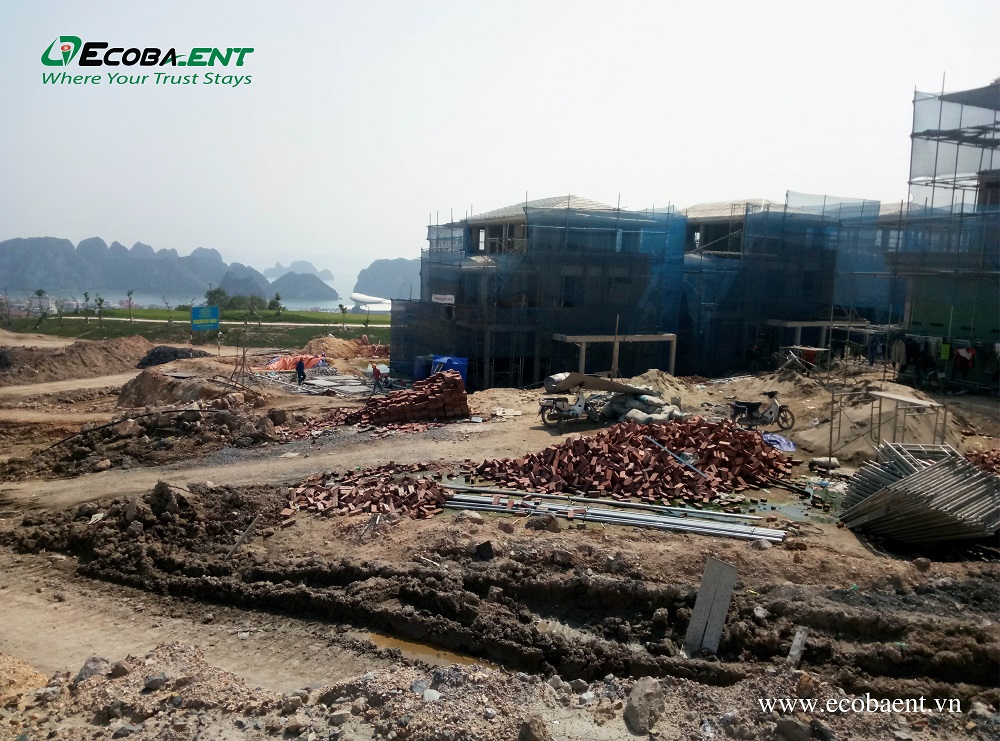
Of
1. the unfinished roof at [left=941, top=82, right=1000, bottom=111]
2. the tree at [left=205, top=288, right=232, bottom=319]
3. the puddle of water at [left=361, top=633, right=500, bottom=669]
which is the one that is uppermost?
the unfinished roof at [left=941, top=82, right=1000, bottom=111]

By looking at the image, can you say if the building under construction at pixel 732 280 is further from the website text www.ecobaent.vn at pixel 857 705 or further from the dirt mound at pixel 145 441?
the website text www.ecobaent.vn at pixel 857 705

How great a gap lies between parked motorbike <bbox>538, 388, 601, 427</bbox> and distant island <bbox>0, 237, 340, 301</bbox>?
380 feet

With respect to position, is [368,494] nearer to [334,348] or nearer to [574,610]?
[574,610]

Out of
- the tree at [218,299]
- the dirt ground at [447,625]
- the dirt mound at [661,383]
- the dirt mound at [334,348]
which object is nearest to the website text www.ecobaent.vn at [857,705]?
the dirt ground at [447,625]

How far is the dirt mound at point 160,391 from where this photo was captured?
2275 cm

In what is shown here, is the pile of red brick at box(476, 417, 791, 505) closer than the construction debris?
No

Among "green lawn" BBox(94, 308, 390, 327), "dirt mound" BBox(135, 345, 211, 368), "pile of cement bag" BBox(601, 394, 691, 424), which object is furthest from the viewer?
"green lawn" BBox(94, 308, 390, 327)

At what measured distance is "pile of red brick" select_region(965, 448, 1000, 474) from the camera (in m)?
14.1

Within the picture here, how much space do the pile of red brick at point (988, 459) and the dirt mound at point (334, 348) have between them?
27.2 metres

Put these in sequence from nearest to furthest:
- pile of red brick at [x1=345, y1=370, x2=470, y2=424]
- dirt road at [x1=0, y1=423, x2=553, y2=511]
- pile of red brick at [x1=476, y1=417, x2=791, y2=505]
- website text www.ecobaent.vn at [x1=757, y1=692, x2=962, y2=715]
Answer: website text www.ecobaent.vn at [x1=757, y1=692, x2=962, y2=715] < pile of red brick at [x1=476, y1=417, x2=791, y2=505] < dirt road at [x1=0, y1=423, x2=553, y2=511] < pile of red brick at [x1=345, y1=370, x2=470, y2=424]

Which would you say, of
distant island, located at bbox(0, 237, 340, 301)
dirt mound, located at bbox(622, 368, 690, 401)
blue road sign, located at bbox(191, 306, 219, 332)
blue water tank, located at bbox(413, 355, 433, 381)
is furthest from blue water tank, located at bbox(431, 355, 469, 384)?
distant island, located at bbox(0, 237, 340, 301)

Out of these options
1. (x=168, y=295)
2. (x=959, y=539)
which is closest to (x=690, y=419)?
(x=959, y=539)

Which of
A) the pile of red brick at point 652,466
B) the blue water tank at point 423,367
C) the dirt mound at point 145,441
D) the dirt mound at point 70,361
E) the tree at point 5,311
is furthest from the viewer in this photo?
the tree at point 5,311

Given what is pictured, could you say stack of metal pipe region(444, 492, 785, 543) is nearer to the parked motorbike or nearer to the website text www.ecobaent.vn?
the website text www.ecobaent.vn
